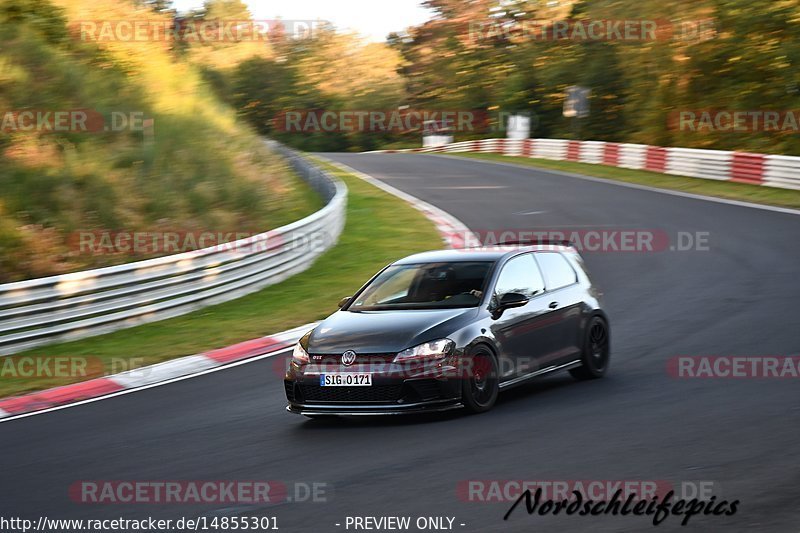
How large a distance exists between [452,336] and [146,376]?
469 centimetres

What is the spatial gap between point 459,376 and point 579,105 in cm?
3962

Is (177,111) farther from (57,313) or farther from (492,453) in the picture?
(492,453)

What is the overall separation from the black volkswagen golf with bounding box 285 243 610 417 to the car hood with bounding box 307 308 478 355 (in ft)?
0.04

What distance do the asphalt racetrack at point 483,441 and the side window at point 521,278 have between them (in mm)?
978

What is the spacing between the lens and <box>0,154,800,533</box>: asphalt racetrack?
21.1ft

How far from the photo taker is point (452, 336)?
878 centimetres
